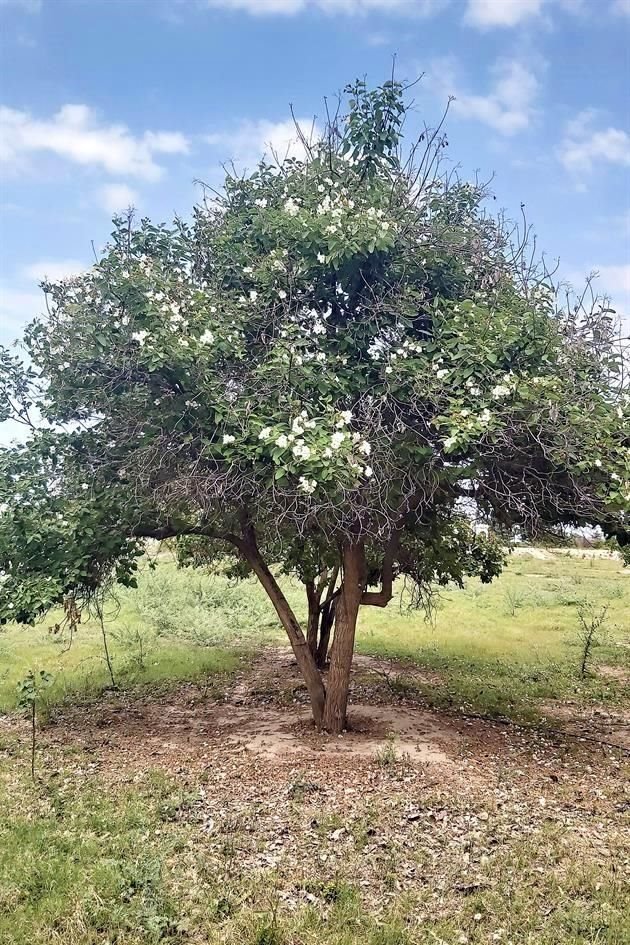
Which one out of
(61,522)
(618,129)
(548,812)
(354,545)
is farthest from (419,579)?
(618,129)

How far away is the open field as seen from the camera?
3.80m

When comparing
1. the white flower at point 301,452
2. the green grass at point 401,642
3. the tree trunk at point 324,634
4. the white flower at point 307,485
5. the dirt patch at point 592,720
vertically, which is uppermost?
the white flower at point 301,452

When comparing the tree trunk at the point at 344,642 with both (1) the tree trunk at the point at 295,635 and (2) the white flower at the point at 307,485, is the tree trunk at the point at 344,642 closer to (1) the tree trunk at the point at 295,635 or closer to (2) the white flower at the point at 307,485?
(1) the tree trunk at the point at 295,635

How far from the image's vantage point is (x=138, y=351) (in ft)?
20.0

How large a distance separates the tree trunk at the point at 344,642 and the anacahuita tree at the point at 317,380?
3 cm

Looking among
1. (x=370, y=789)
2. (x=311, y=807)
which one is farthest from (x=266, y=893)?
(x=370, y=789)

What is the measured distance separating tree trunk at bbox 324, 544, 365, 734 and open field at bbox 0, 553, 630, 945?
1.12 ft

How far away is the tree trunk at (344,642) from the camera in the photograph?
7.93m

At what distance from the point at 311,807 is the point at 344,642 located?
254 centimetres

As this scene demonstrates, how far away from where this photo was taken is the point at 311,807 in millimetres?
5633

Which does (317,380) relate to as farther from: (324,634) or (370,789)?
(324,634)

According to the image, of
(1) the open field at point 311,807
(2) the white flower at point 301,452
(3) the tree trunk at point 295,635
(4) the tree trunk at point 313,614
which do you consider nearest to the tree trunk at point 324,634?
(4) the tree trunk at point 313,614

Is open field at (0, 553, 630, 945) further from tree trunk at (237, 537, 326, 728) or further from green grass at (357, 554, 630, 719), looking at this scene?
tree trunk at (237, 537, 326, 728)

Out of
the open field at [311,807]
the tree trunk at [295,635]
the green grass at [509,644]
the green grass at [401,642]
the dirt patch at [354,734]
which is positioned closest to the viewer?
the open field at [311,807]
